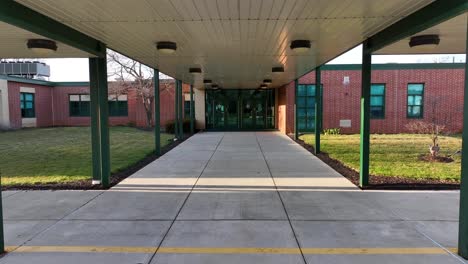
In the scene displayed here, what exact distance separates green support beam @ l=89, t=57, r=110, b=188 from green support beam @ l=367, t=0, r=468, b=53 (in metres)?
5.57

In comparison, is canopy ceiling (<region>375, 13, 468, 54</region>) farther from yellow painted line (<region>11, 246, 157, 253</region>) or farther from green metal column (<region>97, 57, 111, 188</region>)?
green metal column (<region>97, 57, 111, 188</region>)

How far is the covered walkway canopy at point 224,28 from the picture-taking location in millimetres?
4840

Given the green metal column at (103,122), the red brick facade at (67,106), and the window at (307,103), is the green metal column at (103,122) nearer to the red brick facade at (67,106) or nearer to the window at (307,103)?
the window at (307,103)

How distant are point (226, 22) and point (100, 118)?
3674mm

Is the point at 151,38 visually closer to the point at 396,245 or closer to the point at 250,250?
the point at 250,250

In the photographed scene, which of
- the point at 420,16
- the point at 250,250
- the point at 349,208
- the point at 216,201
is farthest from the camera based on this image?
the point at 216,201

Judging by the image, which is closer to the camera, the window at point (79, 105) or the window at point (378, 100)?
the window at point (378, 100)

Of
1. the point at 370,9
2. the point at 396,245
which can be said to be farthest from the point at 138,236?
the point at 370,9

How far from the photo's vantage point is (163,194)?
6.90m

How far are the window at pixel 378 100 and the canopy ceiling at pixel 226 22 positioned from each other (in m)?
13.8

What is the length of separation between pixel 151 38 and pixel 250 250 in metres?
4.73

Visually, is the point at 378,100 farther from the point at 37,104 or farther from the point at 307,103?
the point at 37,104

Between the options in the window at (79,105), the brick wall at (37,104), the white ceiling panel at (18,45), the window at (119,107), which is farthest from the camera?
the window at (79,105)

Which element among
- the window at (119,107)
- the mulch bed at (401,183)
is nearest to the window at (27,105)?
the window at (119,107)
